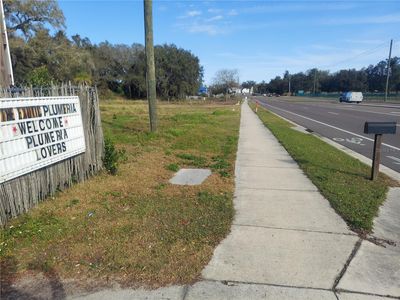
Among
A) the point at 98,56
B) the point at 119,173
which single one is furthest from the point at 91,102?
the point at 98,56

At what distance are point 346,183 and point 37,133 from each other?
5394 millimetres

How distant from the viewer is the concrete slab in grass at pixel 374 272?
3295 millimetres

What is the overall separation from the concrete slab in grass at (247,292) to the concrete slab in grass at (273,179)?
340 centimetres

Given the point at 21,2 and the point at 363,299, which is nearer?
the point at 363,299

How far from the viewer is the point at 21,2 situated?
42438 mm

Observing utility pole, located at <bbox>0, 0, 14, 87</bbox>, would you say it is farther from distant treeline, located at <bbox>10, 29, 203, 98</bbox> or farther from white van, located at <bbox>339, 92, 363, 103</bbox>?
white van, located at <bbox>339, 92, 363, 103</bbox>

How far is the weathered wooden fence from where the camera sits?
4676 millimetres

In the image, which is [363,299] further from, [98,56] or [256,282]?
[98,56]

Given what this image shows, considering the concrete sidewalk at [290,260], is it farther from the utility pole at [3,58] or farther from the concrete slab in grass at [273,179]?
the utility pole at [3,58]

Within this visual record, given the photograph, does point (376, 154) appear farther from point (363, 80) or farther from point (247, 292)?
point (363, 80)

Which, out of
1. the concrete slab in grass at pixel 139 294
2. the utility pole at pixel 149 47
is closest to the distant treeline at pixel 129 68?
the utility pole at pixel 149 47

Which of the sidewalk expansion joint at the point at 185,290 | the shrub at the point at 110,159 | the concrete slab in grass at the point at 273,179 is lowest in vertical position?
the concrete slab in grass at the point at 273,179

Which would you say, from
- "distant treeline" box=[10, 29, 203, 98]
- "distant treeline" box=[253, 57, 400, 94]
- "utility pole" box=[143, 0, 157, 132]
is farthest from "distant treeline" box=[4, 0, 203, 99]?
"distant treeline" box=[253, 57, 400, 94]

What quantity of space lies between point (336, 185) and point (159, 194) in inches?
127
